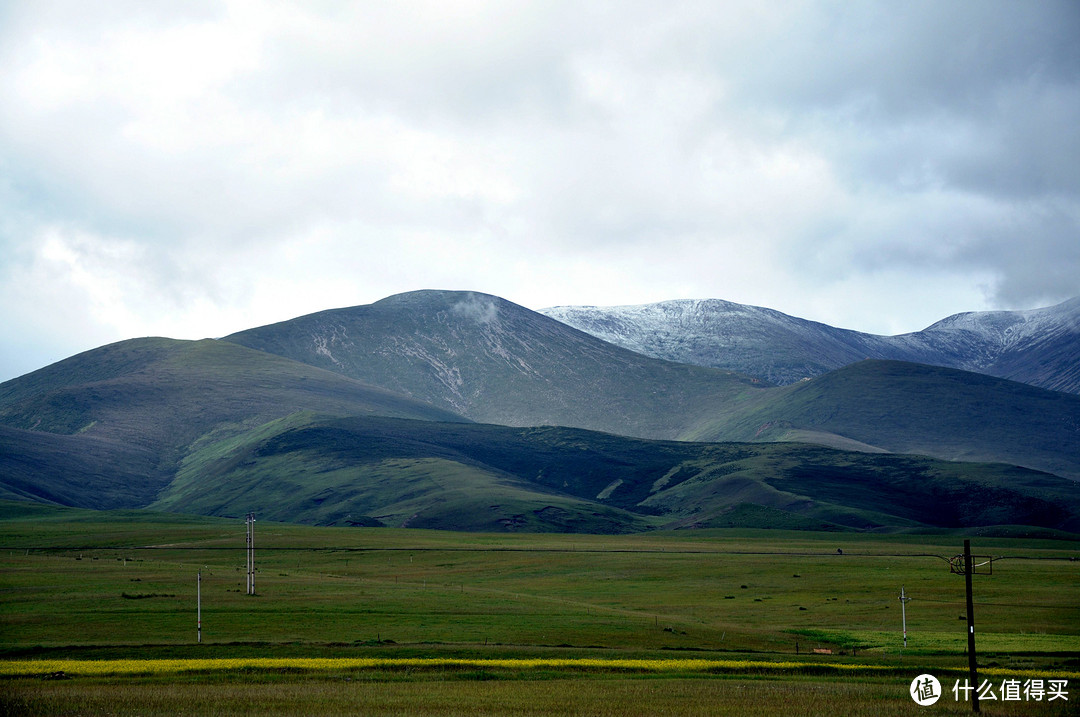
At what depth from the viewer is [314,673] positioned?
190 feet

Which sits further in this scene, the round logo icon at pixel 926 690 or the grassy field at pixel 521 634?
the grassy field at pixel 521 634

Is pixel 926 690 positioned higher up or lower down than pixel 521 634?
higher up

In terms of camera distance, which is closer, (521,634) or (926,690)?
(926,690)

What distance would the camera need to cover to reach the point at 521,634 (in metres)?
78.8

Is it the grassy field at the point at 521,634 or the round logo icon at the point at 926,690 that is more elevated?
the round logo icon at the point at 926,690

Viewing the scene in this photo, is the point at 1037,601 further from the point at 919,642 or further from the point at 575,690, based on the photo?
the point at 575,690

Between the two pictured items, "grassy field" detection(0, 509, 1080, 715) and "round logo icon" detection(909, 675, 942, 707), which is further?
"grassy field" detection(0, 509, 1080, 715)

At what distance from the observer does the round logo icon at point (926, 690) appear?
47.5 m

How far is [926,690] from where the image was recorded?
50.2 meters

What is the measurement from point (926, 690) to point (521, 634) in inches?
1392

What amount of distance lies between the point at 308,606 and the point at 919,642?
169ft

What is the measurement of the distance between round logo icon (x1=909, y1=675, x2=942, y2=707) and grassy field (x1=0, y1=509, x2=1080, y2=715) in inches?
31.9

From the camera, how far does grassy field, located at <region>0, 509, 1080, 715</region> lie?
165ft

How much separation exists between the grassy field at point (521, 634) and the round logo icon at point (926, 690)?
81 cm
